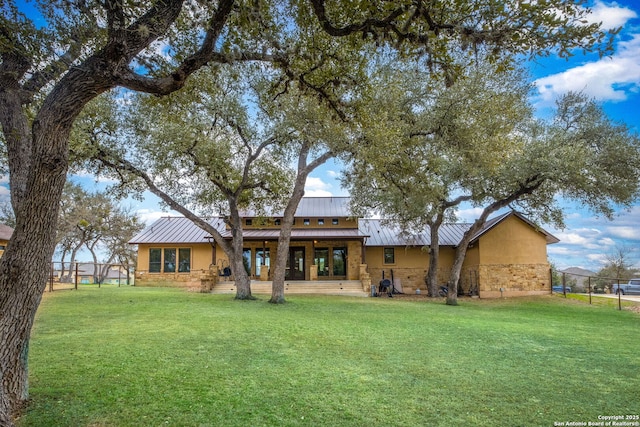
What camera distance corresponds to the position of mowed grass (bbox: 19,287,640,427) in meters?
3.75

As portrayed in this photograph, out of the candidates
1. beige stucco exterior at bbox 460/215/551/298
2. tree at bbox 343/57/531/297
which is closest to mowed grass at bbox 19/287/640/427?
tree at bbox 343/57/531/297

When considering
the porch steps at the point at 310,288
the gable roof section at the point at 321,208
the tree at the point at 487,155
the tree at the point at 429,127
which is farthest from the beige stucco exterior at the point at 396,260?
the tree at the point at 429,127

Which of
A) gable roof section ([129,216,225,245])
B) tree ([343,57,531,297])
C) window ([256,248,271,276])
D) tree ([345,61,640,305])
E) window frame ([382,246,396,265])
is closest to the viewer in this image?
tree ([343,57,531,297])

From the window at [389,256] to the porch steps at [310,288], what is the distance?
2978 mm

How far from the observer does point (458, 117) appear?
1211 cm

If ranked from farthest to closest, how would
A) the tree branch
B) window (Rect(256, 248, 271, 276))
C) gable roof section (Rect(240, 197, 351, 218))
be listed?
gable roof section (Rect(240, 197, 351, 218)) < window (Rect(256, 248, 271, 276)) < the tree branch

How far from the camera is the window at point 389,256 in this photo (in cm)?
2356

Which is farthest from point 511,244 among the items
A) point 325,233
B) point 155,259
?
point 155,259

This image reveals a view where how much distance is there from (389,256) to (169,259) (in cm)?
1370

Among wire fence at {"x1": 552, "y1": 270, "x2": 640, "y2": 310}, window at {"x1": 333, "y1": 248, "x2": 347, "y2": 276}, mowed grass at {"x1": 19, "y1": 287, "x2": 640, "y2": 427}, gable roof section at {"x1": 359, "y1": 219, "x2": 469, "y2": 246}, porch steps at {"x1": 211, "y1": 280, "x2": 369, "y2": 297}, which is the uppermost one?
gable roof section at {"x1": 359, "y1": 219, "x2": 469, "y2": 246}

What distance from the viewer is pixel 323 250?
24016 millimetres

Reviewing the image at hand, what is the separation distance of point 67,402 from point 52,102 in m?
2.91

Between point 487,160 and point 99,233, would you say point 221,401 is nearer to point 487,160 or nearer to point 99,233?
point 487,160

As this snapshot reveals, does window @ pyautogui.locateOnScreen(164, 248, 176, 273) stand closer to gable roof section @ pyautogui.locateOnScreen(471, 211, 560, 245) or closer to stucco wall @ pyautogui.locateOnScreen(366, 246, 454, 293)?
stucco wall @ pyautogui.locateOnScreen(366, 246, 454, 293)
